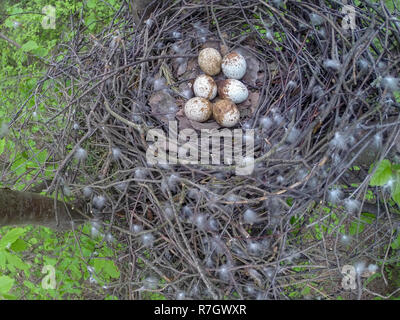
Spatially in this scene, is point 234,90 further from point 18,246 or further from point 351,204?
point 18,246

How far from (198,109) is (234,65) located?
1.06 ft

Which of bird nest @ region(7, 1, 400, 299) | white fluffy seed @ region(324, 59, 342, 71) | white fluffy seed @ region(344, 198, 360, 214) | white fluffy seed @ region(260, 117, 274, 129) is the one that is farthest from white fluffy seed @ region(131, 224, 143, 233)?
white fluffy seed @ region(324, 59, 342, 71)

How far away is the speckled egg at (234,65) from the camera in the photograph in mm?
1887

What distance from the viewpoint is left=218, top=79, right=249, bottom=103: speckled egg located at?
188 cm

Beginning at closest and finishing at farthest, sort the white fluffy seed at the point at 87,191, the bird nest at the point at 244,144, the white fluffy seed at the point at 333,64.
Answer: the bird nest at the point at 244,144 → the white fluffy seed at the point at 333,64 → the white fluffy seed at the point at 87,191

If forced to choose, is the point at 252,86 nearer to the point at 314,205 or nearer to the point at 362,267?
the point at 314,205

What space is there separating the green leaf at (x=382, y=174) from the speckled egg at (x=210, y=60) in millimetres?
1055

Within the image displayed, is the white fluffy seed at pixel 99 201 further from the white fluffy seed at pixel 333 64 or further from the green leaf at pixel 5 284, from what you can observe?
the white fluffy seed at pixel 333 64

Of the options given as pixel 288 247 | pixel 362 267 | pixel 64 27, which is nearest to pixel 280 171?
pixel 288 247

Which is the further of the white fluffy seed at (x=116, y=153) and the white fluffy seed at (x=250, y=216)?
the white fluffy seed at (x=116, y=153)

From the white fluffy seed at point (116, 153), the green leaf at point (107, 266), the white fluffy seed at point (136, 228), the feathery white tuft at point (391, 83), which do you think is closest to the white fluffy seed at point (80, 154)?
the white fluffy seed at point (116, 153)

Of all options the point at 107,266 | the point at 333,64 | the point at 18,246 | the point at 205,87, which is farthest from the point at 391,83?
the point at 18,246

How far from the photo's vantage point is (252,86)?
198 centimetres

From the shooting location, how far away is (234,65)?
1.89 meters
